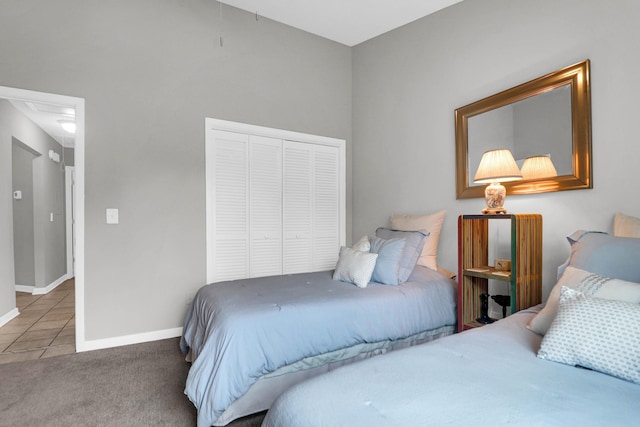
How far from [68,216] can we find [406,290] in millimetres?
6449

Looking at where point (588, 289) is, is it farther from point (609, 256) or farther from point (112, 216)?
point (112, 216)

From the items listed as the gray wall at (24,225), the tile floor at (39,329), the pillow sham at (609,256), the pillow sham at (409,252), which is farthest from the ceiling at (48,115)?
the pillow sham at (609,256)

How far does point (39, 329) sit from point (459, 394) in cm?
404

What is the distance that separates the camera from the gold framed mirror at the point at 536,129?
85.7 inches

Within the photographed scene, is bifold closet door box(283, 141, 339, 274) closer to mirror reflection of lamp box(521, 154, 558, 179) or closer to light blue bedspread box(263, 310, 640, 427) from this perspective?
mirror reflection of lamp box(521, 154, 558, 179)

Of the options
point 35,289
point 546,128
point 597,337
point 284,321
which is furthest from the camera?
point 35,289

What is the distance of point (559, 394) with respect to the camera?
3.37 feet

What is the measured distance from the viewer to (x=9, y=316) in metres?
3.76

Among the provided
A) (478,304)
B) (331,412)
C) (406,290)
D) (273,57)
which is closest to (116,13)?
(273,57)

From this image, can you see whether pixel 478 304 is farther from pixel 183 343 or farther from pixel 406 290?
pixel 183 343

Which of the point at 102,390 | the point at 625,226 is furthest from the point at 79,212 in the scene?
the point at 625,226

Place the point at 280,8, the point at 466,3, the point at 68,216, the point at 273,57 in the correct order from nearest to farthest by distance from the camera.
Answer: the point at 466,3 → the point at 280,8 → the point at 273,57 → the point at 68,216

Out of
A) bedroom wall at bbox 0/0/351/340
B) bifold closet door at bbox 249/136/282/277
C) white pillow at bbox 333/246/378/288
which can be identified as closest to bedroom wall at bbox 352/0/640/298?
white pillow at bbox 333/246/378/288

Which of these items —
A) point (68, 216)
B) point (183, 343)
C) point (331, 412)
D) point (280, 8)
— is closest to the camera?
point (331, 412)
